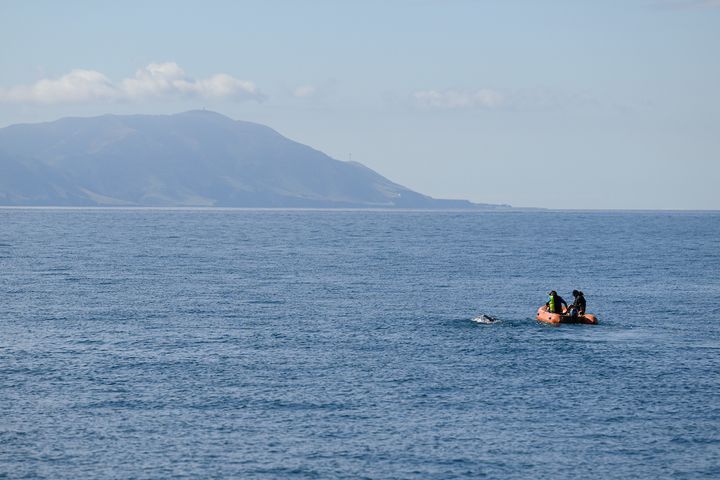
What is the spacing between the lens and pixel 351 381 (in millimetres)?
51906

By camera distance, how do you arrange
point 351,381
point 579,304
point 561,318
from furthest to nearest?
point 579,304 → point 561,318 → point 351,381

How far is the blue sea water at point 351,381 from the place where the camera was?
39812mm

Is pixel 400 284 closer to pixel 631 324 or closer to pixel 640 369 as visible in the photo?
pixel 631 324

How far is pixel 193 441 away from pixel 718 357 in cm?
3236

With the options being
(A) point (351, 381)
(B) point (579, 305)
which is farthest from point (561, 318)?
(A) point (351, 381)

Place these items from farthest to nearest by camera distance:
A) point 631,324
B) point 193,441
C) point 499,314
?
point 499,314 < point 631,324 < point 193,441

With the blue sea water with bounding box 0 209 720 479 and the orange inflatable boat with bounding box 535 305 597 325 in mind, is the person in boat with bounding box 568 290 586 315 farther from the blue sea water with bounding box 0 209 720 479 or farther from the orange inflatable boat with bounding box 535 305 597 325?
the blue sea water with bounding box 0 209 720 479

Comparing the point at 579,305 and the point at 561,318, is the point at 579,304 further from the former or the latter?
the point at 561,318

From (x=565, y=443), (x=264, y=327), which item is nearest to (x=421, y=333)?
(x=264, y=327)

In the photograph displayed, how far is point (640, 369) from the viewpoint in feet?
180

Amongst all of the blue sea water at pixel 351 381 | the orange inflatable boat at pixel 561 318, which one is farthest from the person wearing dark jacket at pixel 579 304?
the blue sea water at pixel 351 381

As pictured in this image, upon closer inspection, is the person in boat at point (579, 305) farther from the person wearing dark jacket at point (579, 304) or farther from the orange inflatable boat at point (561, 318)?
the orange inflatable boat at point (561, 318)

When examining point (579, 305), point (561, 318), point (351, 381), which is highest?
point (579, 305)

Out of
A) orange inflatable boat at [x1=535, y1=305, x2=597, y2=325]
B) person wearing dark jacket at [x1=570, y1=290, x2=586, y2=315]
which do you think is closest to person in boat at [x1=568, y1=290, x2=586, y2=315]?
person wearing dark jacket at [x1=570, y1=290, x2=586, y2=315]
